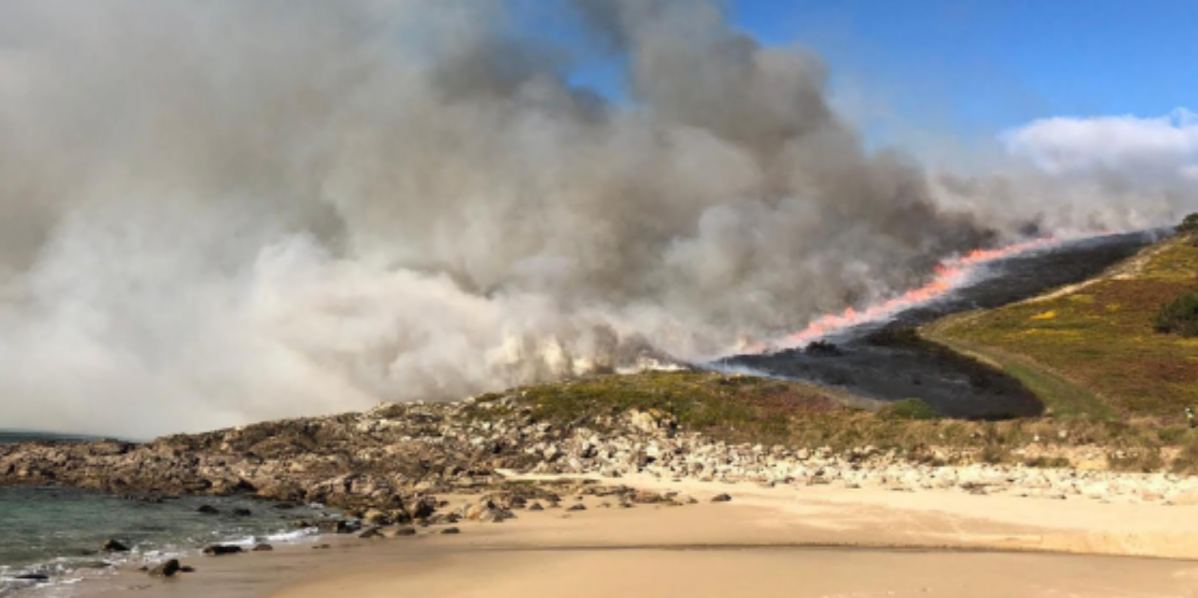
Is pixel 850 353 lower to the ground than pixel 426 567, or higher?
higher

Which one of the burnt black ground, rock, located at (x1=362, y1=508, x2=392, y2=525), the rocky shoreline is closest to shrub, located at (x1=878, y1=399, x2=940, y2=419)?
the rocky shoreline

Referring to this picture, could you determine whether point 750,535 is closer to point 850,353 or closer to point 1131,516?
point 1131,516

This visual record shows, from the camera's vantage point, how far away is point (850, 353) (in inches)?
3059

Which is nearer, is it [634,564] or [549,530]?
[634,564]

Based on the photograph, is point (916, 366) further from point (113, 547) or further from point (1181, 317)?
point (113, 547)

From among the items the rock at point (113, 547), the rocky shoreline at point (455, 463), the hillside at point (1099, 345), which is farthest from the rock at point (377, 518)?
the hillside at point (1099, 345)

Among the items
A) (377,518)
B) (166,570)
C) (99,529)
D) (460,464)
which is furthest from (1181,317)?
(166,570)

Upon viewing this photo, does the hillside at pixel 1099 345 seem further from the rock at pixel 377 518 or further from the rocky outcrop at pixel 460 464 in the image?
the rock at pixel 377 518

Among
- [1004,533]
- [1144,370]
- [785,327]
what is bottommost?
[1004,533]

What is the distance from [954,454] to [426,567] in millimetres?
26277

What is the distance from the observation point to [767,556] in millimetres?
18875

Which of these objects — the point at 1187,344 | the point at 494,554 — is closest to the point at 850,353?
the point at 1187,344

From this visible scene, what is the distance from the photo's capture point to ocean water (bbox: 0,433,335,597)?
61.3ft

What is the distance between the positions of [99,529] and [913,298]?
337ft
